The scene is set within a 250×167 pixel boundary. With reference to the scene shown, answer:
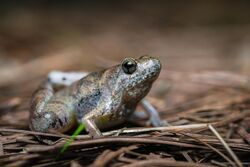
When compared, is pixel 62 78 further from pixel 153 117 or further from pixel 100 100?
pixel 153 117

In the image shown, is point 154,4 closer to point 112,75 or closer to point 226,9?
point 226,9

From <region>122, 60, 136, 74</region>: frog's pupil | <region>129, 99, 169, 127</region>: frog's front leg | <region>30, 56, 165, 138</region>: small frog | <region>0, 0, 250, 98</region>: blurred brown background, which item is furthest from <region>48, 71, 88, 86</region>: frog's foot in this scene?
<region>0, 0, 250, 98</region>: blurred brown background

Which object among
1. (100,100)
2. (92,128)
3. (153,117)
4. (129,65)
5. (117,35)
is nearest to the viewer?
(92,128)

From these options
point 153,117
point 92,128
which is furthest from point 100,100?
point 153,117

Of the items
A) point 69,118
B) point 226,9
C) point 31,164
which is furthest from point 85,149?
point 226,9

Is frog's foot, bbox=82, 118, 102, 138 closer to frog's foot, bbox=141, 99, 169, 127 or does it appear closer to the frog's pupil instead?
the frog's pupil

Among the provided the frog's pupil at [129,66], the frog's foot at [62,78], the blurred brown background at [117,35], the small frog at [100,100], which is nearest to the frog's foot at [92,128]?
the small frog at [100,100]

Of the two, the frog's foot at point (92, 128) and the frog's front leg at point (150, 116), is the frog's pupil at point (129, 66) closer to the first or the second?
the frog's foot at point (92, 128)
